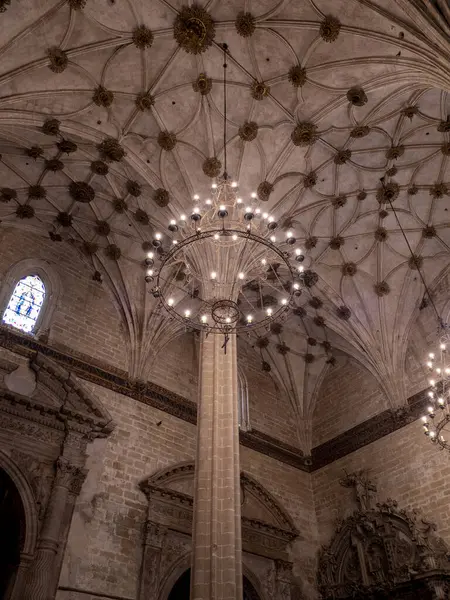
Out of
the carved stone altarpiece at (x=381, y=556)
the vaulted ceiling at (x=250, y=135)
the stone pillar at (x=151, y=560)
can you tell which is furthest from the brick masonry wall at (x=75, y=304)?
the carved stone altarpiece at (x=381, y=556)

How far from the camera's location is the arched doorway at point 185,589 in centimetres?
1195

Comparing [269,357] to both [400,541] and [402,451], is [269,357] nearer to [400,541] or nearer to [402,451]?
[402,451]

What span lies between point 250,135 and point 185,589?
12117mm

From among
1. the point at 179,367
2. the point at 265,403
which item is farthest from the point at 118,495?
the point at 265,403

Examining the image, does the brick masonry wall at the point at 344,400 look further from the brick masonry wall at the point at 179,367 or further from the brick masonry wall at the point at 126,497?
the brick masonry wall at the point at 179,367

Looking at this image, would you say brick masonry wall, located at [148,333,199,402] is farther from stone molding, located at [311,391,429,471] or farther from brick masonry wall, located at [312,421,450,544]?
brick masonry wall, located at [312,421,450,544]

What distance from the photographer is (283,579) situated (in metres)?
12.4

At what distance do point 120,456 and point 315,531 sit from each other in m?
6.29

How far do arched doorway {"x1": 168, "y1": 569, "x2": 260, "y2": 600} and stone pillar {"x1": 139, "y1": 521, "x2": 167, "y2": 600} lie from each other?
1.88 meters

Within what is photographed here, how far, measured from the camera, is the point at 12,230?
12.9m

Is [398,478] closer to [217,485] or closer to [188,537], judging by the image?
[188,537]

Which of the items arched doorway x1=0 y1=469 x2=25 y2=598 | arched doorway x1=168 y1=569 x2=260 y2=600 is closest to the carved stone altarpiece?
arched doorway x1=168 y1=569 x2=260 y2=600

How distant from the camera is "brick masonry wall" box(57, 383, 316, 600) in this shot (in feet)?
31.6

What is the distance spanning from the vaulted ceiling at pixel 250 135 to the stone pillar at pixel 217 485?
459cm
